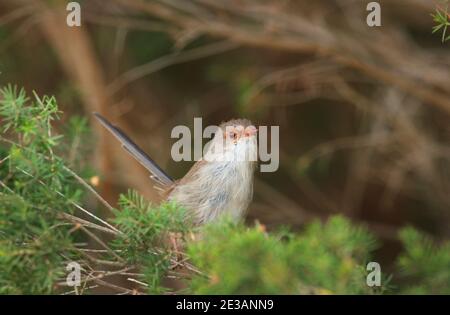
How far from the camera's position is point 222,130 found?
148 inches

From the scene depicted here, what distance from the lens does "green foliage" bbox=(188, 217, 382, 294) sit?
2092 millimetres

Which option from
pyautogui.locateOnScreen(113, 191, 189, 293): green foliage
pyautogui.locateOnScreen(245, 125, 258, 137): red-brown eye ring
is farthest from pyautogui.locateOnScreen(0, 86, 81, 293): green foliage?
pyautogui.locateOnScreen(245, 125, 258, 137): red-brown eye ring

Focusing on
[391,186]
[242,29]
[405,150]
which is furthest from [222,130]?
[391,186]

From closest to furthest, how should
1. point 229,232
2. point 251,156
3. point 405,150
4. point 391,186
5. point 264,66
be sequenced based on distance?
point 229,232 < point 251,156 < point 405,150 < point 391,186 < point 264,66

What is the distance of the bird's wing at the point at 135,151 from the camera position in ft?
11.7

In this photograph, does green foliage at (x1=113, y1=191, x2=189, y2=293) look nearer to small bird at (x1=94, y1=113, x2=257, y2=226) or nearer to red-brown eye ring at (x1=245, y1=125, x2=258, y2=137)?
small bird at (x1=94, y1=113, x2=257, y2=226)

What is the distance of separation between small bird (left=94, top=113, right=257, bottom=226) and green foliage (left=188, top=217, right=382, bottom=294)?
1.17 meters

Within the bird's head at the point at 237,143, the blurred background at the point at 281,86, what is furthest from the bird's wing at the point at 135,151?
the blurred background at the point at 281,86

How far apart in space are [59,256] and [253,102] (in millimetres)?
3223

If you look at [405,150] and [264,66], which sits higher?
[264,66]

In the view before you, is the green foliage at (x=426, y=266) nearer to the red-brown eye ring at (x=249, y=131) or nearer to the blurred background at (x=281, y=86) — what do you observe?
the red-brown eye ring at (x=249, y=131)

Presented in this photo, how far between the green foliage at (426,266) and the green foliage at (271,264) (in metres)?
0.29
